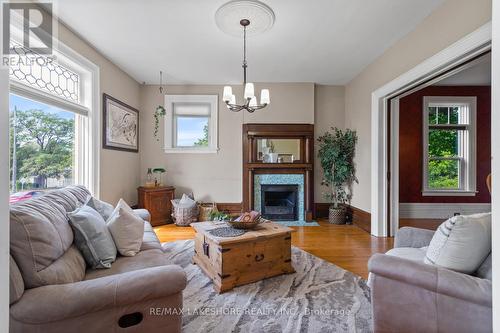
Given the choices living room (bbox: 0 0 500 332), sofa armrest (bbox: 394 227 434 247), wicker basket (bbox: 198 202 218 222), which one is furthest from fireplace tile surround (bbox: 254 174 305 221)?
sofa armrest (bbox: 394 227 434 247)

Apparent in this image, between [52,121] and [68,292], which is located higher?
[52,121]

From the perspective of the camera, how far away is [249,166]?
15.4 feet

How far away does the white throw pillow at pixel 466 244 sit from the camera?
131cm

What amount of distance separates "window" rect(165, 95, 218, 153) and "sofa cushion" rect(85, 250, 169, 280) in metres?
3.14

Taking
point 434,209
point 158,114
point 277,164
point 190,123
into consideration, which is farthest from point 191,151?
point 434,209

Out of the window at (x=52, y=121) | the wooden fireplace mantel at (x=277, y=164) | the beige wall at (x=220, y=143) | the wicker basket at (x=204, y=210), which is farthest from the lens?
the beige wall at (x=220, y=143)

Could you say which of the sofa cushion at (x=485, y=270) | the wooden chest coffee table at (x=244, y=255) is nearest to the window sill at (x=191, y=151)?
the wooden chest coffee table at (x=244, y=255)

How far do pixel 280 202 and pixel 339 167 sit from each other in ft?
4.37

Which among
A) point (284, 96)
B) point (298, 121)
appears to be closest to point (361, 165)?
point (298, 121)

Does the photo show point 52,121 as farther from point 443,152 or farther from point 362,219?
point 443,152

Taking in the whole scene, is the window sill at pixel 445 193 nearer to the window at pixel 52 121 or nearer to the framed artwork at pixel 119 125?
the framed artwork at pixel 119 125

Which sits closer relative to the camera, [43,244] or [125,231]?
[43,244]

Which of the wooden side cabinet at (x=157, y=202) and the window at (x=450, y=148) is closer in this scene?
the wooden side cabinet at (x=157, y=202)

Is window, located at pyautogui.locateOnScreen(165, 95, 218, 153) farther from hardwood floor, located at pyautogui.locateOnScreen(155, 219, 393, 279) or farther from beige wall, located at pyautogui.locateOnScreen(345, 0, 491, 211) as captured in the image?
beige wall, located at pyautogui.locateOnScreen(345, 0, 491, 211)
